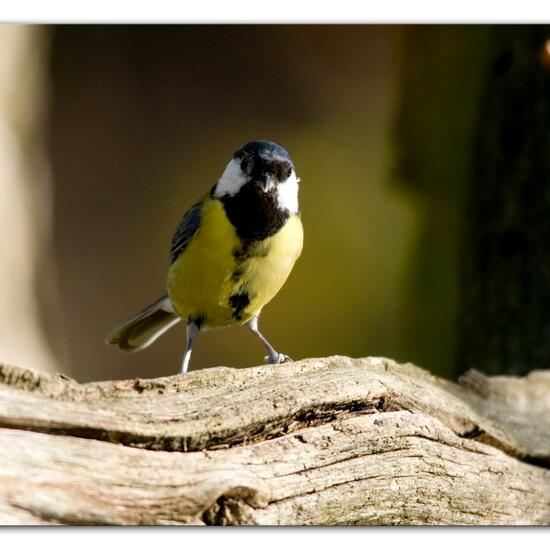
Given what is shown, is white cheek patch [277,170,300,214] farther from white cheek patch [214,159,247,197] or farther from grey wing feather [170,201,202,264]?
grey wing feather [170,201,202,264]

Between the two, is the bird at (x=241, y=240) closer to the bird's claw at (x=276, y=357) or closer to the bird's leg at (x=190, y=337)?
the bird's leg at (x=190, y=337)

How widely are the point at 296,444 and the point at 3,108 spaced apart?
4.58ft

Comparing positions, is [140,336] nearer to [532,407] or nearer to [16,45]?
[16,45]

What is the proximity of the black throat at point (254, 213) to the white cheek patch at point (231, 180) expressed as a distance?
0.02 m

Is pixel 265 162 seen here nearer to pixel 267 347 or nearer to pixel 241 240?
pixel 241 240

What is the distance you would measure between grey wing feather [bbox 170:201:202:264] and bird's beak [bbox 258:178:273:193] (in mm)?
214

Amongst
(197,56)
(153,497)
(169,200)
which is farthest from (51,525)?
(197,56)

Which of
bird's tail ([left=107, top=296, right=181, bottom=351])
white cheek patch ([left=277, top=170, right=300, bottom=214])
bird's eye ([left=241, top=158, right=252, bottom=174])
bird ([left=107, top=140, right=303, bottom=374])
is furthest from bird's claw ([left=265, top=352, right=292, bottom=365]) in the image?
Answer: bird's eye ([left=241, top=158, right=252, bottom=174])

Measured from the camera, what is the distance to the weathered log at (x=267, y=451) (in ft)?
4.62

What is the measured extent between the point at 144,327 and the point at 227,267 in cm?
50

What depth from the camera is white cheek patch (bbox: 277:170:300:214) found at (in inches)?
74.0

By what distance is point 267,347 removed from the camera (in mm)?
2115

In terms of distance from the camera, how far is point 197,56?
2211mm

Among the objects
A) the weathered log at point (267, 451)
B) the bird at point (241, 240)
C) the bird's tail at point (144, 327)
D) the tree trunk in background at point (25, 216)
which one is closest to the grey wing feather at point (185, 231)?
the bird at point (241, 240)
